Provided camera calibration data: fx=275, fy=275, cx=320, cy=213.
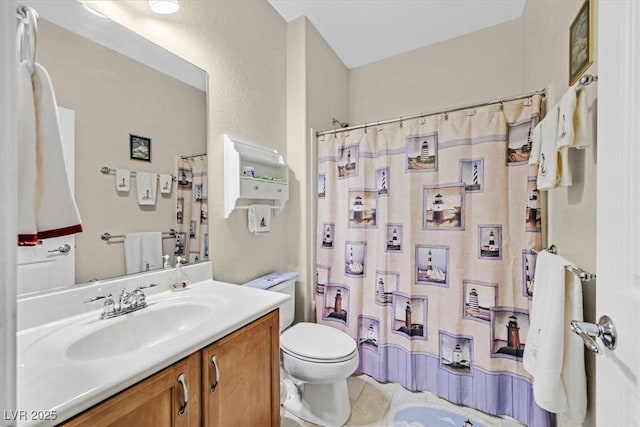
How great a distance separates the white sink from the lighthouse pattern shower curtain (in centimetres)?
114

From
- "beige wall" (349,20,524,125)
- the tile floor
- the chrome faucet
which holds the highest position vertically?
"beige wall" (349,20,524,125)

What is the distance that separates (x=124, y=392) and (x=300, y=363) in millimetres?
971

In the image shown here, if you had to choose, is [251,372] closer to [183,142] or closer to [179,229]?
[179,229]

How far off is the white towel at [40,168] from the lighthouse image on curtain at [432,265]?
1.72 metres

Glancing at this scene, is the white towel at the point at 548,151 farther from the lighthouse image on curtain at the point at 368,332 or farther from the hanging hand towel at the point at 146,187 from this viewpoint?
the hanging hand towel at the point at 146,187

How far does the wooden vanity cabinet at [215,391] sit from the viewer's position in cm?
68

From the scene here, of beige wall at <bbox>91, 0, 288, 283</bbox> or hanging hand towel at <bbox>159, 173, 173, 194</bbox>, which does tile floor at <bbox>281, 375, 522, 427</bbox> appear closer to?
beige wall at <bbox>91, 0, 288, 283</bbox>

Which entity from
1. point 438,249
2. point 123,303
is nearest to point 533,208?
point 438,249

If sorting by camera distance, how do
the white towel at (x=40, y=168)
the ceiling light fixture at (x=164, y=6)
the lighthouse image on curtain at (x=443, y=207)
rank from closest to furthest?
the white towel at (x=40, y=168) → the ceiling light fixture at (x=164, y=6) → the lighthouse image on curtain at (x=443, y=207)

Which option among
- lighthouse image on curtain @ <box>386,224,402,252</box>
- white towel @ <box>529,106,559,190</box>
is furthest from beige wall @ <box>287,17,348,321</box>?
white towel @ <box>529,106,559,190</box>

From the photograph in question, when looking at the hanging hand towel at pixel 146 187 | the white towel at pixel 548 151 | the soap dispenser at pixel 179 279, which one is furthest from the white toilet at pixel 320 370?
the white towel at pixel 548 151

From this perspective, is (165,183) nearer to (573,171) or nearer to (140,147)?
(140,147)

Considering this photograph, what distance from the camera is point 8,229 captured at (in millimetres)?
328

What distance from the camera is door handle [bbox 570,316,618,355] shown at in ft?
1.76
